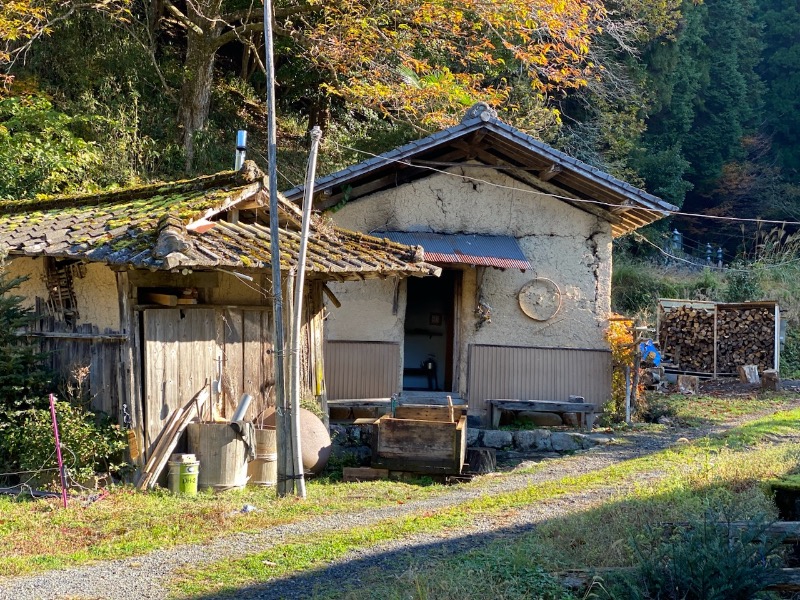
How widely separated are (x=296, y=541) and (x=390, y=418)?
3996 millimetres

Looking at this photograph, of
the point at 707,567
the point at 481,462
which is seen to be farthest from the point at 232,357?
the point at 707,567

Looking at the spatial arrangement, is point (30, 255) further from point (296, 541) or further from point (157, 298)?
point (296, 541)

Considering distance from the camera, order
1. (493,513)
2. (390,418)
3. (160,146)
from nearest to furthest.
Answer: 1. (493,513)
2. (390,418)
3. (160,146)

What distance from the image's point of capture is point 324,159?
817 inches

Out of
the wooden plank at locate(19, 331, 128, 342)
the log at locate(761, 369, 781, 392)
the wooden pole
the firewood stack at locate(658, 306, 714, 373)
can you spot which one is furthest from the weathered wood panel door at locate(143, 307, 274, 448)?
the firewood stack at locate(658, 306, 714, 373)

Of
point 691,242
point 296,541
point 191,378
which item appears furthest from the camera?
point 691,242

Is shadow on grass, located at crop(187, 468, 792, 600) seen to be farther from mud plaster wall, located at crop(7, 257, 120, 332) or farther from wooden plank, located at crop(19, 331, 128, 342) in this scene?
mud plaster wall, located at crop(7, 257, 120, 332)

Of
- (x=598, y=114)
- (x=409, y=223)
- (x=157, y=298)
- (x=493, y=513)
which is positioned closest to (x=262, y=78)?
(x=598, y=114)

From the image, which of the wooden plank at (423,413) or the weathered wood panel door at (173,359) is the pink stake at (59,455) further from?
the wooden plank at (423,413)

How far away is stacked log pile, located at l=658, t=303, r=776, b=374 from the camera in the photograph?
72.4ft

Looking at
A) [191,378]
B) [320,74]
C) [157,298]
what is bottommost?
[191,378]

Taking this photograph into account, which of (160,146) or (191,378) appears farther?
(160,146)

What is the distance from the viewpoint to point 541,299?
564 inches

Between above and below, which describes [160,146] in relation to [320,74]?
below
